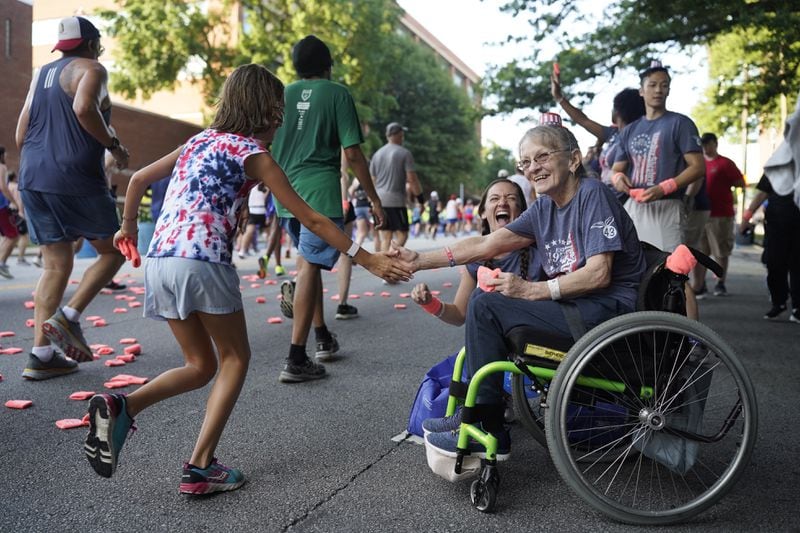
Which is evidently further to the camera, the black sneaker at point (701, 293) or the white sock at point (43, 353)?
the black sneaker at point (701, 293)

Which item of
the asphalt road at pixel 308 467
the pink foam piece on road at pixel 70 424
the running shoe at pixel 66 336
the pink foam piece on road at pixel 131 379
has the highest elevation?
the running shoe at pixel 66 336

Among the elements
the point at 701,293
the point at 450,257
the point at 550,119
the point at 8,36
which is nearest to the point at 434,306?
the point at 450,257

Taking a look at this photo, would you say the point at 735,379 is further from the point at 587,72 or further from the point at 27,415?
the point at 587,72

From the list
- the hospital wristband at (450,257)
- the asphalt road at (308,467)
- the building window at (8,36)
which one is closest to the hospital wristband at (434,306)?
the hospital wristband at (450,257)

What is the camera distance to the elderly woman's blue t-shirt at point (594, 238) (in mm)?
2829

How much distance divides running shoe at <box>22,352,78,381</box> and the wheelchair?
2742 millimetres

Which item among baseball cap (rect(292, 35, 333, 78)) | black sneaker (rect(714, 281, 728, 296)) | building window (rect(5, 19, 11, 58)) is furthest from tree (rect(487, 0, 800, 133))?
building window (rect(5, 19, 11, 58))

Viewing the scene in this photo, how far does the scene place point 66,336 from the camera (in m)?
4.31

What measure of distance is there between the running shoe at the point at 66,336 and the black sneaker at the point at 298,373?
1.19 meters

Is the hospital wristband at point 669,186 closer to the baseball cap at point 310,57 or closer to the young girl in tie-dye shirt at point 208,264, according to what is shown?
A: the baseball cap at point 310,57

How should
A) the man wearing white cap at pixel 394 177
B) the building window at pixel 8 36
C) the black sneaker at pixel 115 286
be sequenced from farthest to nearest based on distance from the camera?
the building window at pixel 8 36, the man wearing white cap at pixel 394 177, the black sneaker at pixel 115 286

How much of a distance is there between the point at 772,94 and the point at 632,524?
11347 mm

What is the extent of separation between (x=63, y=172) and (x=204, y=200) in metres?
2.24

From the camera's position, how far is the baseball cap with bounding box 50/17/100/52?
446 centimetres
